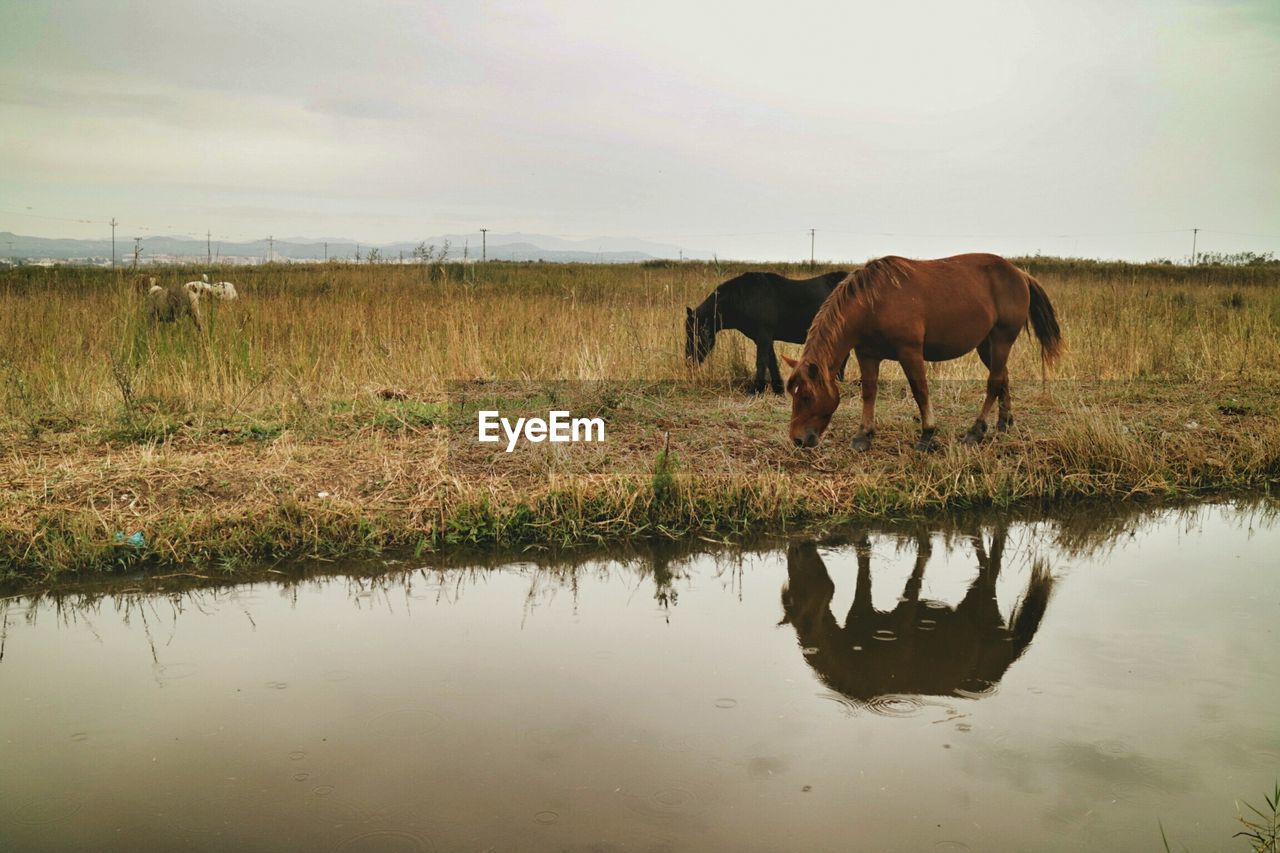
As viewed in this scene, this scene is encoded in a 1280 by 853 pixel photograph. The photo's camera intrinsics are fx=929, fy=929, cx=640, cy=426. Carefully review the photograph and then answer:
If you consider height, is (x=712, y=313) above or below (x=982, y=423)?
above

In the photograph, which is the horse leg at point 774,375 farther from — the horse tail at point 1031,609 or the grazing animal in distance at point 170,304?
the grazing animal in distance at point 170,304

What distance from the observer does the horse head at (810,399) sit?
21.3 ft

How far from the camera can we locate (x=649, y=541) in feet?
18.6

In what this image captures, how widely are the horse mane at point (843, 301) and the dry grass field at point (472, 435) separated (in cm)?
79

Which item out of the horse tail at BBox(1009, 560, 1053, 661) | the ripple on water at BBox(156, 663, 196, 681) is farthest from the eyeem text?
the horse tail at BBox(1009, 560, 1053, 661)

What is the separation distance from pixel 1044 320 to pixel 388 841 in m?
7.10

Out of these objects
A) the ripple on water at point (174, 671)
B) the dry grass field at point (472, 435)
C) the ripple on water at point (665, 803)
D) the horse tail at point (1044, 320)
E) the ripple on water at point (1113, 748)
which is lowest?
the ripple on water at point (174, 671)

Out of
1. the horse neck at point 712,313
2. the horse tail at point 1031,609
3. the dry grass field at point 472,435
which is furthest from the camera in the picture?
the horse neck at point 712,313

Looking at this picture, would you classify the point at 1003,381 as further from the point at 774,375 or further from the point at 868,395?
the point at 774,375

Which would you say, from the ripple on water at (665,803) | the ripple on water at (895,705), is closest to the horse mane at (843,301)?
the ripple on water at (895,705)

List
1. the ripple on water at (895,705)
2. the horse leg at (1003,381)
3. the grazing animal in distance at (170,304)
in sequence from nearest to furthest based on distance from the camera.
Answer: the ripple on water at (895,705)
the horse leg at (1003,381)
the grazing animal in distance at (170,304)

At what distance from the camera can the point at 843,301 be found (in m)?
6.80

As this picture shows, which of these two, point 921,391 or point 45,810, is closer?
point 45,810

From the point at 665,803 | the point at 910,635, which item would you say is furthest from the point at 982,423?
the point at 665,803
